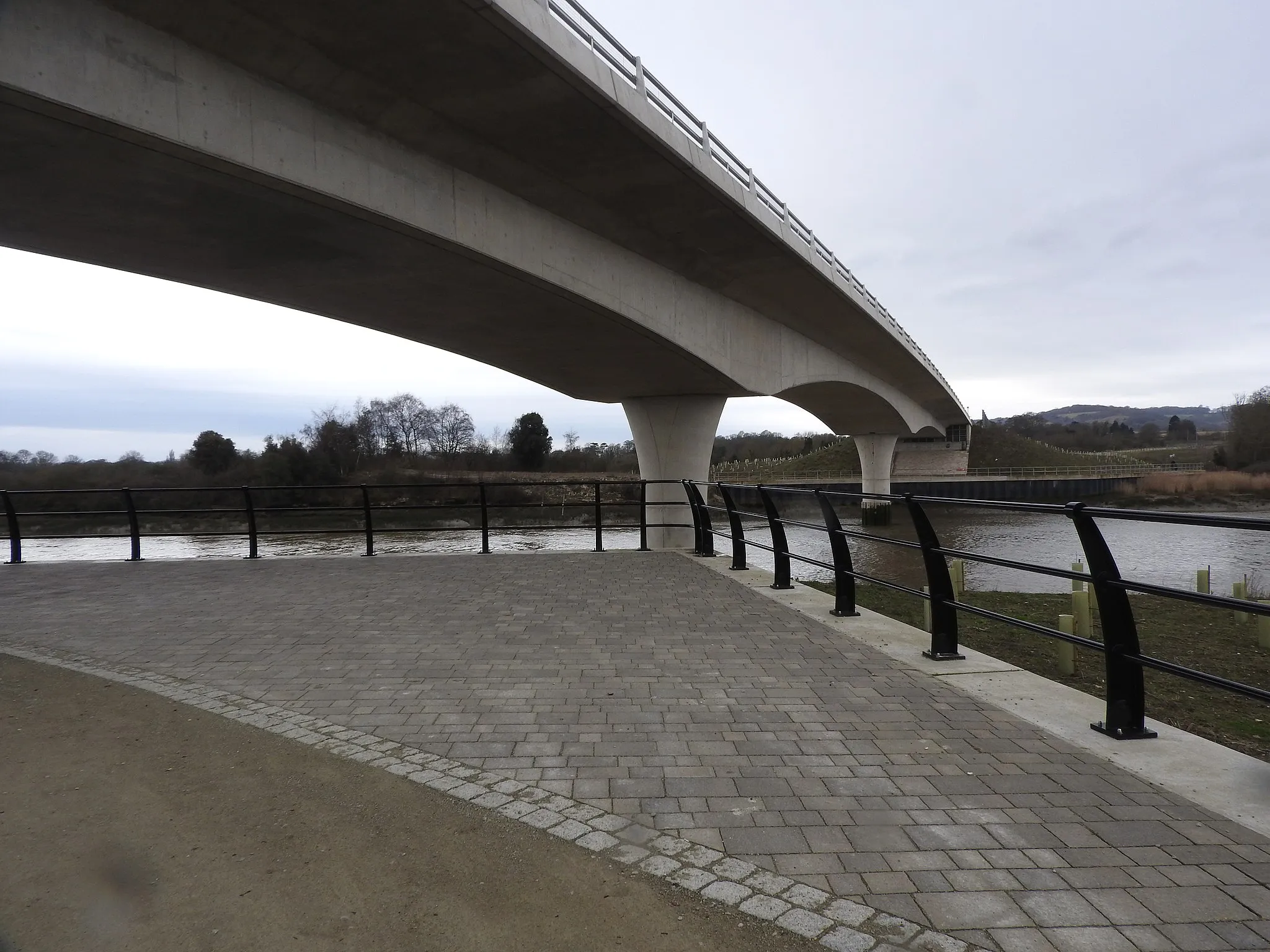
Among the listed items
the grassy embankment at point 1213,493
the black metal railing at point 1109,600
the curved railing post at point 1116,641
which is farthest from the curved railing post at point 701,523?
the grassy embankment at point 1213,493

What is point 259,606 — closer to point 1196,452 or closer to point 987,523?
point 987,523

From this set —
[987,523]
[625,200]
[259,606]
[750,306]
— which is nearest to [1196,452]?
[987,523]

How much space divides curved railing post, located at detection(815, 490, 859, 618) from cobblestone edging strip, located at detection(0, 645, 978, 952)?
162 inches

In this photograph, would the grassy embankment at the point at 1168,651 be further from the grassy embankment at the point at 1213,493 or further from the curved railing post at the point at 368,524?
the grassy embankment at the point at 1213,493

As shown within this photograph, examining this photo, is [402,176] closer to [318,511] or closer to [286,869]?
[318,511]

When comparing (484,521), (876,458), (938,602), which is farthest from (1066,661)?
(876,458)

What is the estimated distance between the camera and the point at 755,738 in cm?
397

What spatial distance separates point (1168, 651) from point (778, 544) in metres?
4.54

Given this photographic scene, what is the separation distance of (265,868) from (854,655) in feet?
13.7

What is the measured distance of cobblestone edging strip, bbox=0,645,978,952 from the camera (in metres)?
2.33

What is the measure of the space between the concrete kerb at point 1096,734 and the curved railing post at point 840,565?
28cm

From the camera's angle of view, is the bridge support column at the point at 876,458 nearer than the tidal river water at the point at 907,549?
No

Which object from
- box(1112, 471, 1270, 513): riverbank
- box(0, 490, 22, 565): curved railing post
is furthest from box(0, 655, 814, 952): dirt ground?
box(1112, 471, 1270, 513): riverbank

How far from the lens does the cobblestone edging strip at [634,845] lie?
2.33 meters
